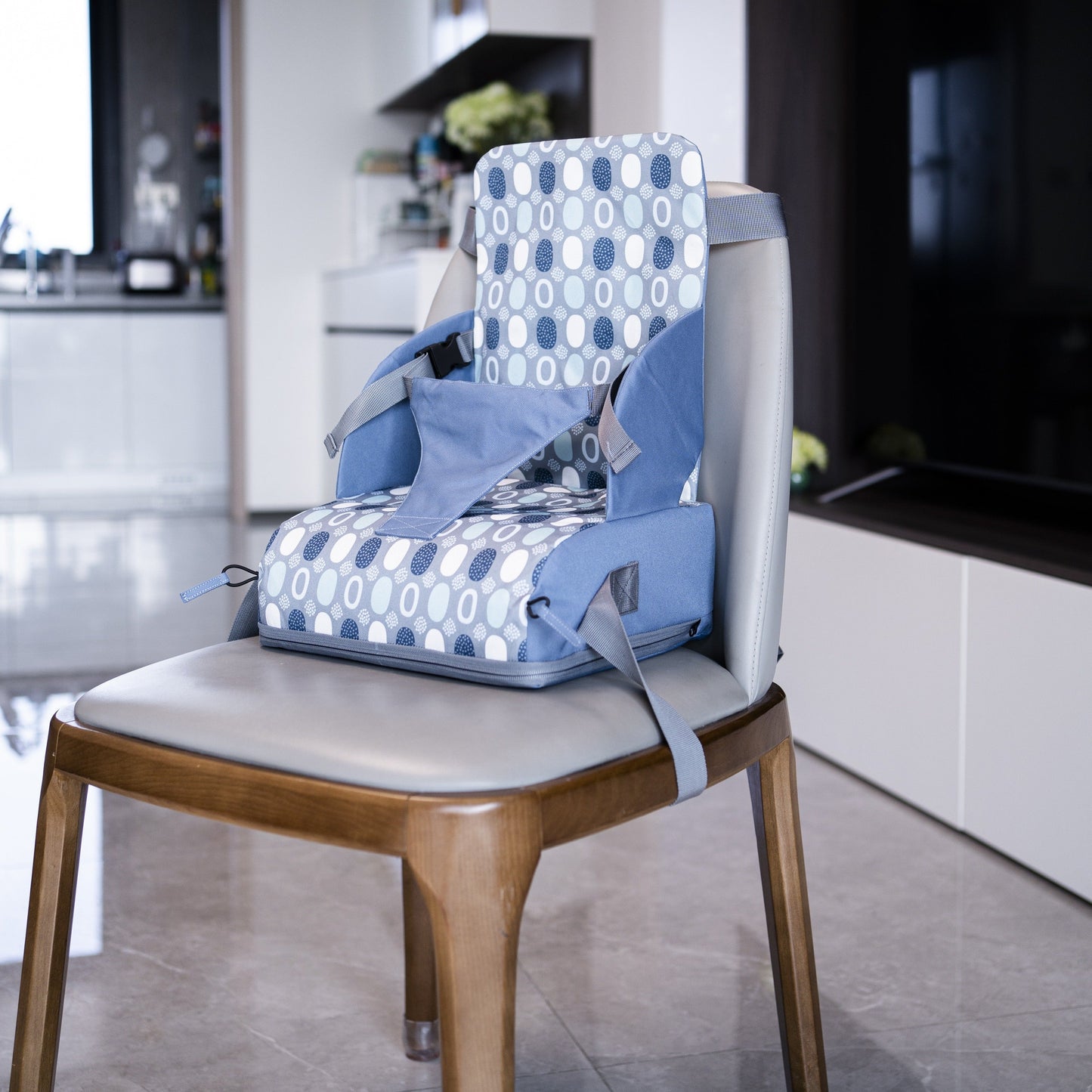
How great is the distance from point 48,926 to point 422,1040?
46 cm

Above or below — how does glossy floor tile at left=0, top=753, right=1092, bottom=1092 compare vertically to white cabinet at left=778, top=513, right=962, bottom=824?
below

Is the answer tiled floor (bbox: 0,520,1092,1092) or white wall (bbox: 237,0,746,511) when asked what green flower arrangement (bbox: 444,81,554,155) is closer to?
white wall (bbox: 237,0,746,511)

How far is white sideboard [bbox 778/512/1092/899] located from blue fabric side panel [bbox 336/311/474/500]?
92 cm

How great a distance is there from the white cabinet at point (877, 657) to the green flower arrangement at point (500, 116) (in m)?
2.00

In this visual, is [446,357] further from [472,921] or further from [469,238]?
[472,921]

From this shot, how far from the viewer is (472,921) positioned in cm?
76

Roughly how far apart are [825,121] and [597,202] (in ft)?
5.97

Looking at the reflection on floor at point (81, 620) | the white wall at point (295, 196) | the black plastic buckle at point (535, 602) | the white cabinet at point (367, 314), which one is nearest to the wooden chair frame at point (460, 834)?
the black plastic buckle at point (535, 602)

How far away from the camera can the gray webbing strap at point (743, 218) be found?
3.29 ft

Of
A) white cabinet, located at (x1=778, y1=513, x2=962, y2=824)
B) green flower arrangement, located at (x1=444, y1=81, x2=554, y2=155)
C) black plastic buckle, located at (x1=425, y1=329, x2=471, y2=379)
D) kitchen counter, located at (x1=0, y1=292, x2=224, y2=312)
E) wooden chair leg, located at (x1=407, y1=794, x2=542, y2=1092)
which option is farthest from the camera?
kitchen counter, located at (x1=0, y1=292, x2=224, y2=312)

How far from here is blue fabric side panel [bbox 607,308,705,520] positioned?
2.98 feet

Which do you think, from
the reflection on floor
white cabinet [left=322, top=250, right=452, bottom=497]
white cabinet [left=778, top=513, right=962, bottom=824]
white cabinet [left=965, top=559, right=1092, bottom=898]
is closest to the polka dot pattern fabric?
the reflection on floor

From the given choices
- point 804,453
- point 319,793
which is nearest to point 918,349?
point 804,453

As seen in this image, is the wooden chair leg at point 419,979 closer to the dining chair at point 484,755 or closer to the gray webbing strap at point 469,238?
the dining chair at point 484,755
